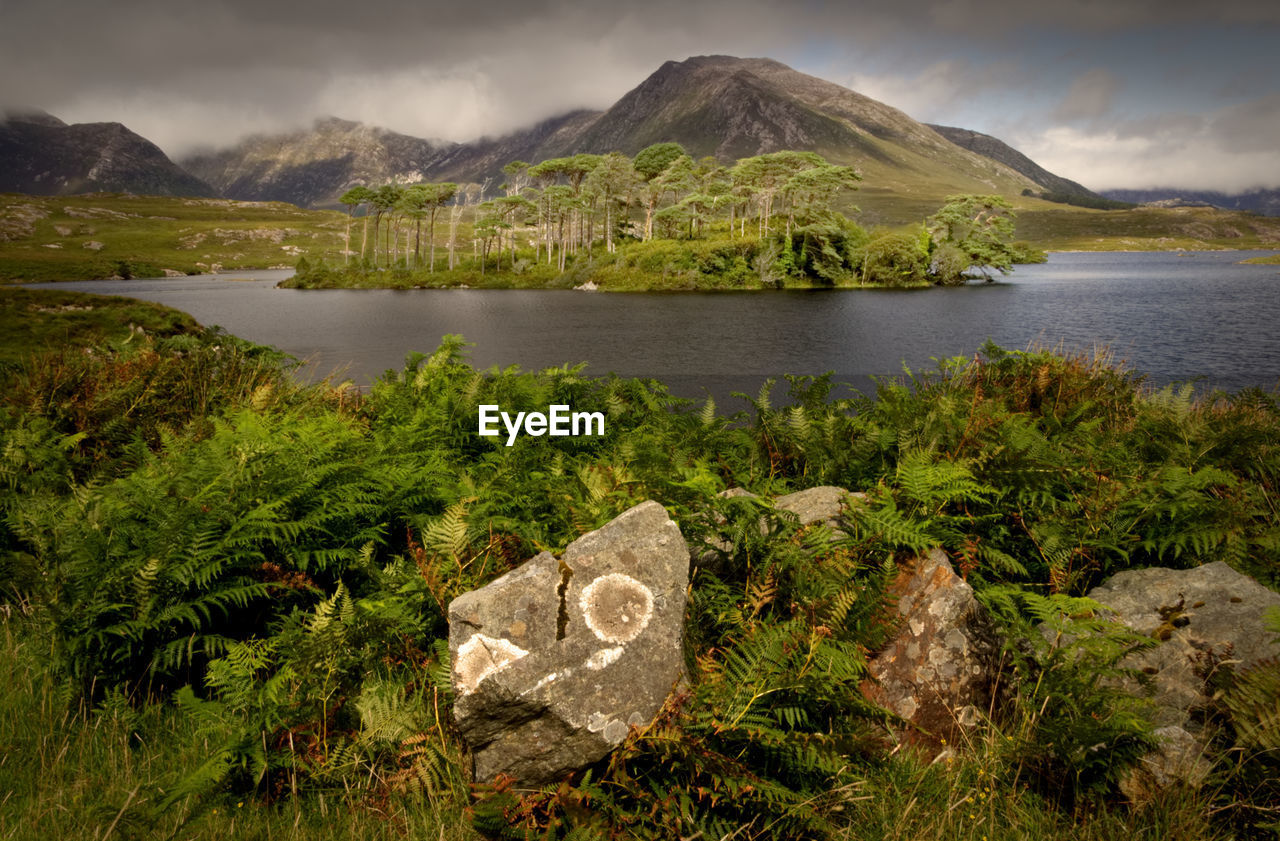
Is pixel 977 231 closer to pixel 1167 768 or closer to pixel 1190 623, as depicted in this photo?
pixel 1190 623

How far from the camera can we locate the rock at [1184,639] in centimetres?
277

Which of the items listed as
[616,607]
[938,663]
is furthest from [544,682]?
[938,663]

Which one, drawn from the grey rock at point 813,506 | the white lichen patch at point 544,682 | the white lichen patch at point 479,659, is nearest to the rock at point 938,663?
the grey rock at point 813,506

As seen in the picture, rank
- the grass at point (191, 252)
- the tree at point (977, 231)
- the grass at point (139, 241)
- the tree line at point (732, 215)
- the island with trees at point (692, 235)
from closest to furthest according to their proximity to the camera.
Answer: the island with trees at point (692, 235), the tree line at point (732, 215), the grass at point (191, 252), the tree at point (977, 231), the grass at point (139, 241)

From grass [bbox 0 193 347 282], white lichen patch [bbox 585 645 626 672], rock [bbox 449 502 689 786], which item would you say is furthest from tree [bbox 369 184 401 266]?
white lichen patch [bbox 585 645 626 672]

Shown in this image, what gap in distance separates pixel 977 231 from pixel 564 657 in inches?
4112

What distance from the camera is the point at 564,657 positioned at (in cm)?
280

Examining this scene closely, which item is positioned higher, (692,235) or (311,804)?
(692,235)

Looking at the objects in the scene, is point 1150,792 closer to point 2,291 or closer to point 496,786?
point 496,786

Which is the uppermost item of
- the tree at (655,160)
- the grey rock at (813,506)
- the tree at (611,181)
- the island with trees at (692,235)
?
the tree at (655,160)

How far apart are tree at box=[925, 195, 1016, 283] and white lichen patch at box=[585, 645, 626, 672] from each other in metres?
94.1

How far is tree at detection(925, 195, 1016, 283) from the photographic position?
87.9 metres

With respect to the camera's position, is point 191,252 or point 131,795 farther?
point 191,252

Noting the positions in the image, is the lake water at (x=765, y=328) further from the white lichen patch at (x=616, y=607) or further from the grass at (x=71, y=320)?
the white lichen patch at (x=616, y=607)
